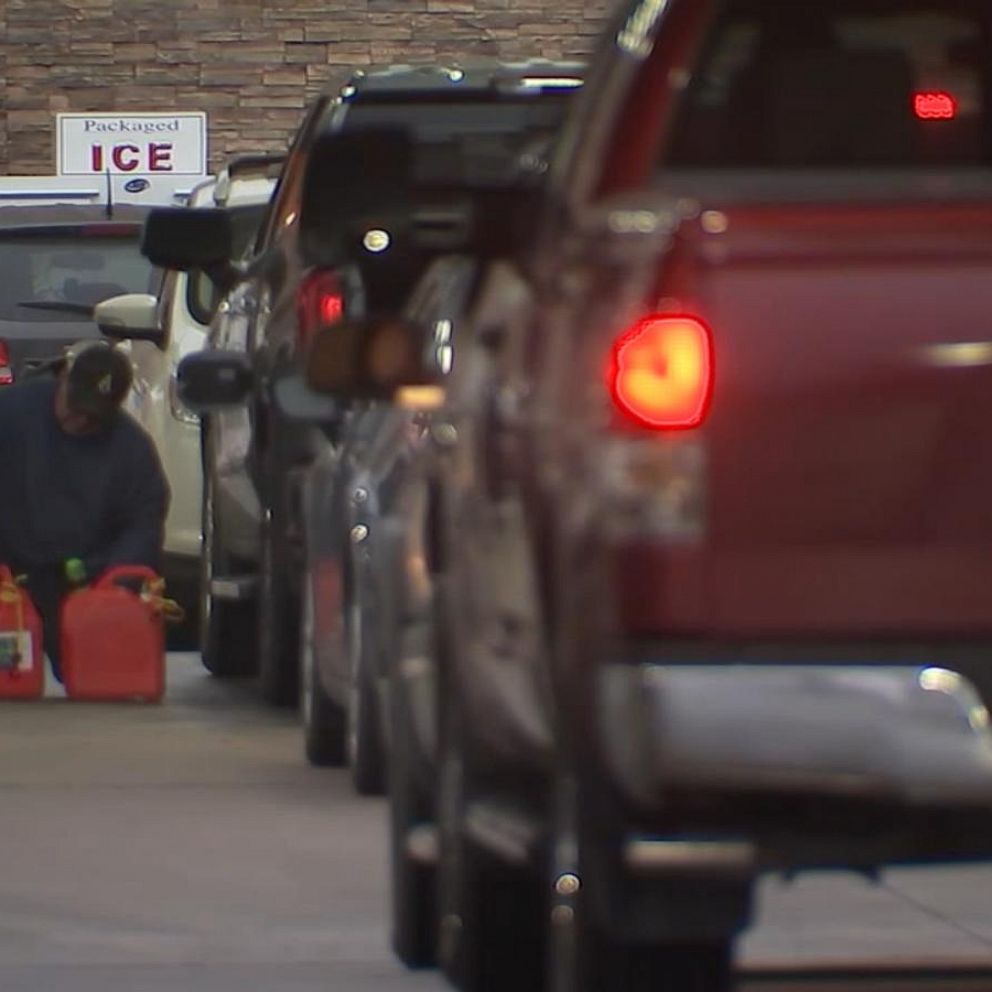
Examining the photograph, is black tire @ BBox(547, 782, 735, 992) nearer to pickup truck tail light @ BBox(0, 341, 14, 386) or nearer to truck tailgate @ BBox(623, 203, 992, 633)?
truck tailgate @ BBox(623, 203, 992, 633)

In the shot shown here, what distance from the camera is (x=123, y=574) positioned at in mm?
13203

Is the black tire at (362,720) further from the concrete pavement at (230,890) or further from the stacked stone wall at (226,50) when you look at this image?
the stacked stone wall at (226,50)

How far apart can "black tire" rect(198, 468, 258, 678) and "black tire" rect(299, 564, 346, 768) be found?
7.11 ft

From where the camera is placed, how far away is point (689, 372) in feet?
16.2

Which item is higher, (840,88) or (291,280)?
(840,88)

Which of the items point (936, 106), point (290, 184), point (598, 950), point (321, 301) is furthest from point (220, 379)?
point (598, 950)

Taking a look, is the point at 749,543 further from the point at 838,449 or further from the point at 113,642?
the point at 113,642

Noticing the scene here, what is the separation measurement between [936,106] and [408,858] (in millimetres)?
1758

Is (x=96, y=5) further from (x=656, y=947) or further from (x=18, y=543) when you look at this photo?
(x=656, y=947)

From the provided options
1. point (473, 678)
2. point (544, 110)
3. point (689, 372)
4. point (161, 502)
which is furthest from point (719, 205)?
point (161, 502)

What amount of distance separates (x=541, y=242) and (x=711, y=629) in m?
0.94

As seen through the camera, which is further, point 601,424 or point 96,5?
A: point 96,5

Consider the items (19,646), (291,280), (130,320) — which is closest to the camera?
(291,280)

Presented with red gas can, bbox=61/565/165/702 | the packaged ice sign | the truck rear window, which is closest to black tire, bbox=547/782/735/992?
the truck rear window
